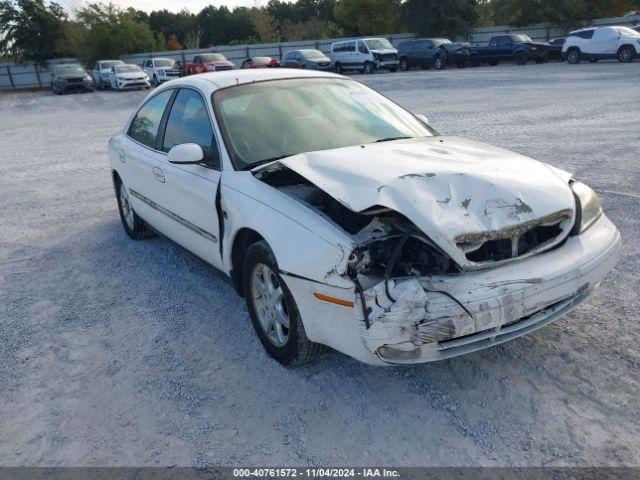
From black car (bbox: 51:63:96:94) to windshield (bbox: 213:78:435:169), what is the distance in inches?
1225

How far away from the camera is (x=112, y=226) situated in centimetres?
650

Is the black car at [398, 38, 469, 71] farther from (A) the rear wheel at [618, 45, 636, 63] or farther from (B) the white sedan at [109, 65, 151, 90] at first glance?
(B) the white sedan at [109, 65, 151, 90]

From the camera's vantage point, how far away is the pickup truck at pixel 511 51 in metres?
28.2

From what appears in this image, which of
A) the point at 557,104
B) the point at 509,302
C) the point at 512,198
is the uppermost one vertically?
the point at 512,198

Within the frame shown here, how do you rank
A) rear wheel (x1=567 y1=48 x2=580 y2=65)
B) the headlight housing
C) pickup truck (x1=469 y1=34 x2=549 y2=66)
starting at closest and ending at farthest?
→ 1. the headlight housing
2. rear wheel (x1=567 y1=48 x2=580 y2=65)
3. pickup truck (x1=469 y1=34 x2=549 y2=66)

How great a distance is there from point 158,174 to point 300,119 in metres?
1.32

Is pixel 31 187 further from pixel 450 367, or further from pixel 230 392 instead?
pixel 450 367

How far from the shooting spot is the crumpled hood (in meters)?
2.87

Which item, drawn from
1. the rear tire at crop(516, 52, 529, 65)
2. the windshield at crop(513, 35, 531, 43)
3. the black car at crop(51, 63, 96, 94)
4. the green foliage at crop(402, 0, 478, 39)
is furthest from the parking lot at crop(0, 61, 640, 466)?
the green foliage at crop(402, 0, 478, 39)

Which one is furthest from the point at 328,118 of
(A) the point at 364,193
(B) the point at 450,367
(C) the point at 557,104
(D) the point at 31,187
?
(C) the point at 557,104

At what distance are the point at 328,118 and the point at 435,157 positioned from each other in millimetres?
1031

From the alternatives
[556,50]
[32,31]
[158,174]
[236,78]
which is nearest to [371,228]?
[236,78]

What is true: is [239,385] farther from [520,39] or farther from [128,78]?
[128,78]

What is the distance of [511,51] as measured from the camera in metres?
28.8
